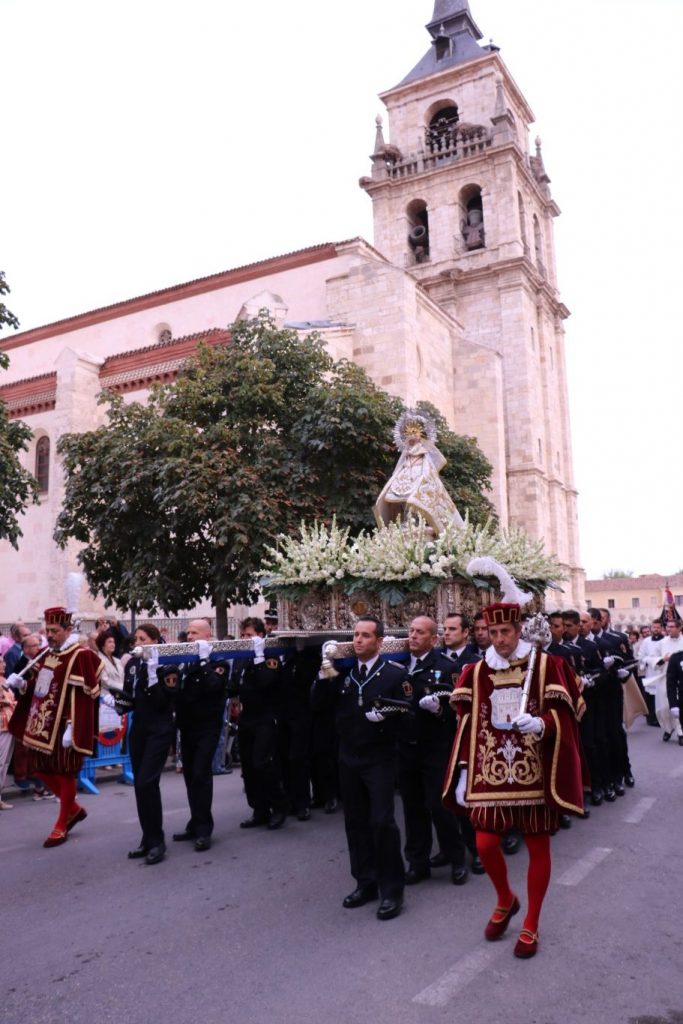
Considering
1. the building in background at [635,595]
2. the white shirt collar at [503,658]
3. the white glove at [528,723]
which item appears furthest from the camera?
the building in background at [635,595]

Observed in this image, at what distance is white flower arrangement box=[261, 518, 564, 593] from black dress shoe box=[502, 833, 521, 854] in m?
2.54

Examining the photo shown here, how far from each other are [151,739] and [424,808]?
7.73 ft

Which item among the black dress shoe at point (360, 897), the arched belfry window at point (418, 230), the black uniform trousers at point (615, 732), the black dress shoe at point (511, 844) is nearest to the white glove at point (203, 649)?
the black dress shoe at point (360, 897)

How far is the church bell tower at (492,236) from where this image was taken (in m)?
34.6

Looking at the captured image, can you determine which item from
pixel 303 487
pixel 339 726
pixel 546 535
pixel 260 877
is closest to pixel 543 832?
pixel 339 726

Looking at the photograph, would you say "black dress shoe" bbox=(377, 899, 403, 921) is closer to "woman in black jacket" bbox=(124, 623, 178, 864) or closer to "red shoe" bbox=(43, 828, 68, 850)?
"woman in black jacket" bbox=(124, 623, 178, 864)

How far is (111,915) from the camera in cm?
523

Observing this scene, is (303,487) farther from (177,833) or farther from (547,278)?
(547,278)

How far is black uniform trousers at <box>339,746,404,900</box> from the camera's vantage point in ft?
17.0

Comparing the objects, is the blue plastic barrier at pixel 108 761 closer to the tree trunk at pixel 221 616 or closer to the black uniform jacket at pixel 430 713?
the black uniform jacket at pixel 430 713

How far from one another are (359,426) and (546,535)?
67.0 ft

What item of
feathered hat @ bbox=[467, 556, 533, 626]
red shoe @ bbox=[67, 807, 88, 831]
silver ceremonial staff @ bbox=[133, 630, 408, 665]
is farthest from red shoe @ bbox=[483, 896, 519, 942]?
red shoe @ bbox=[67, 807, 88, 831]

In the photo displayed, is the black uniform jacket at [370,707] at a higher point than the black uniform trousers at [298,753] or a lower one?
higher

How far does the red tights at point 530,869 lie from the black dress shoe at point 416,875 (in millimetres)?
1204
